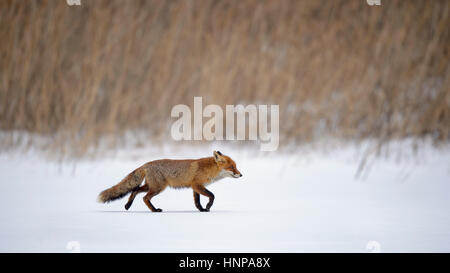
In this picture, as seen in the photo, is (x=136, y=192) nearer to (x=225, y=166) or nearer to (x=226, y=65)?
(x=225, y=166)

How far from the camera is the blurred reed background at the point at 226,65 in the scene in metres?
3.71

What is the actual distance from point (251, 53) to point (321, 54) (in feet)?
2.06

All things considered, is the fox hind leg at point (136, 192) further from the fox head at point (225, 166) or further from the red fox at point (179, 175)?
the fox head at point (225, 166)

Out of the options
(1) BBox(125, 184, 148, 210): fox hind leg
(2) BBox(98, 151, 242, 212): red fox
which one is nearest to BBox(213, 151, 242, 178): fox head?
(2) BBox(98, 151, 242, 212): red fox

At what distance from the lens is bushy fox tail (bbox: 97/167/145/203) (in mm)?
1661

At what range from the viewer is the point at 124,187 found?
1673mm

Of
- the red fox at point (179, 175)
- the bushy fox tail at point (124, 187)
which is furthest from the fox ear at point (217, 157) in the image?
the bushy fox tail at point (124, 187)

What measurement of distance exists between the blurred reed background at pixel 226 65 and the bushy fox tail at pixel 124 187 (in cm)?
191

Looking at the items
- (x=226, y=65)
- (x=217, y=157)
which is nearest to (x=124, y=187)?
(x=217, y=157)

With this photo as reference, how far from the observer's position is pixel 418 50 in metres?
3.90

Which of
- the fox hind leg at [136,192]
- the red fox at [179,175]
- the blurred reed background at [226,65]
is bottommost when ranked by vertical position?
the fox hind leg at [136,192]

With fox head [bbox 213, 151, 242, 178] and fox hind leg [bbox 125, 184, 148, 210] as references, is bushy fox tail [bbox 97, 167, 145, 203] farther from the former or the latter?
fox head [bbox 213, 151, 242, 178]

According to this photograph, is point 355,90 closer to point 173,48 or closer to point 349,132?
point 349,132

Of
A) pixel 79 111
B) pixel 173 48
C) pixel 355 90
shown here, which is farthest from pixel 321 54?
pixel 79 111
